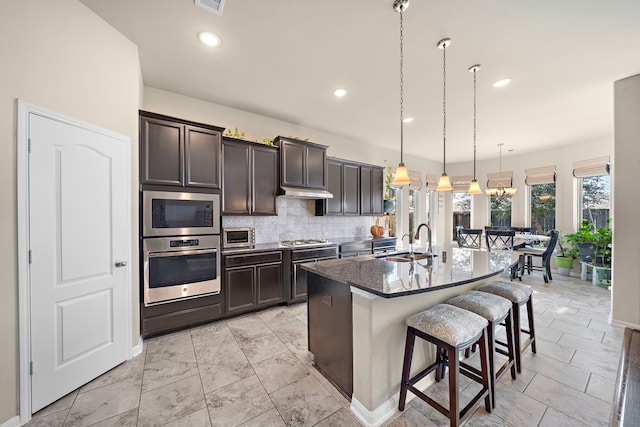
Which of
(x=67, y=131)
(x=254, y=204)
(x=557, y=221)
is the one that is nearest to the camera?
(x=67, y=131)

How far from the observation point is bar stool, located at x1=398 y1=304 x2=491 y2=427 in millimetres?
1391

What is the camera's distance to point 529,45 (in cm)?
223

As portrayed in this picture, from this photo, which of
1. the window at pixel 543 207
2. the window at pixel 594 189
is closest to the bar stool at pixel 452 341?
the window at pixel 594 189

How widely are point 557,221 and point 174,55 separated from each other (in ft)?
25.6

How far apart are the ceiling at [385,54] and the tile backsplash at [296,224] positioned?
129 cm

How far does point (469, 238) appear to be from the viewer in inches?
239

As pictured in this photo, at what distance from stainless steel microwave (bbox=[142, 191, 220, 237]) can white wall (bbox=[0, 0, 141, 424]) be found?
0.26 meters

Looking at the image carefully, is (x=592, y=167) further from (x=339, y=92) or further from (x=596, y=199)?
(x=339, y=92)

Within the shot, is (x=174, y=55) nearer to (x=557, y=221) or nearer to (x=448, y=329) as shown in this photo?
(x=448, y=329)

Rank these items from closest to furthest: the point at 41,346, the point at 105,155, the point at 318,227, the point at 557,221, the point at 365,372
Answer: the point at 365,372, the point at 41,346, the point at 105,155, the point at 318,227, the point at 557,221

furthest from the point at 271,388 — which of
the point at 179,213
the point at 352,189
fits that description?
the point at 352,189

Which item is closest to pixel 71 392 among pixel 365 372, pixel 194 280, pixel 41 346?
pixel 41 346

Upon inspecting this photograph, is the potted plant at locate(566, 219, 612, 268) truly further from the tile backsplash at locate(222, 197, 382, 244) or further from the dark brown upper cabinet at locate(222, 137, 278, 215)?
the dark brown upper cabinet at locate(222, 137, 278, 215)

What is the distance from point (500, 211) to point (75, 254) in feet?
27.0
